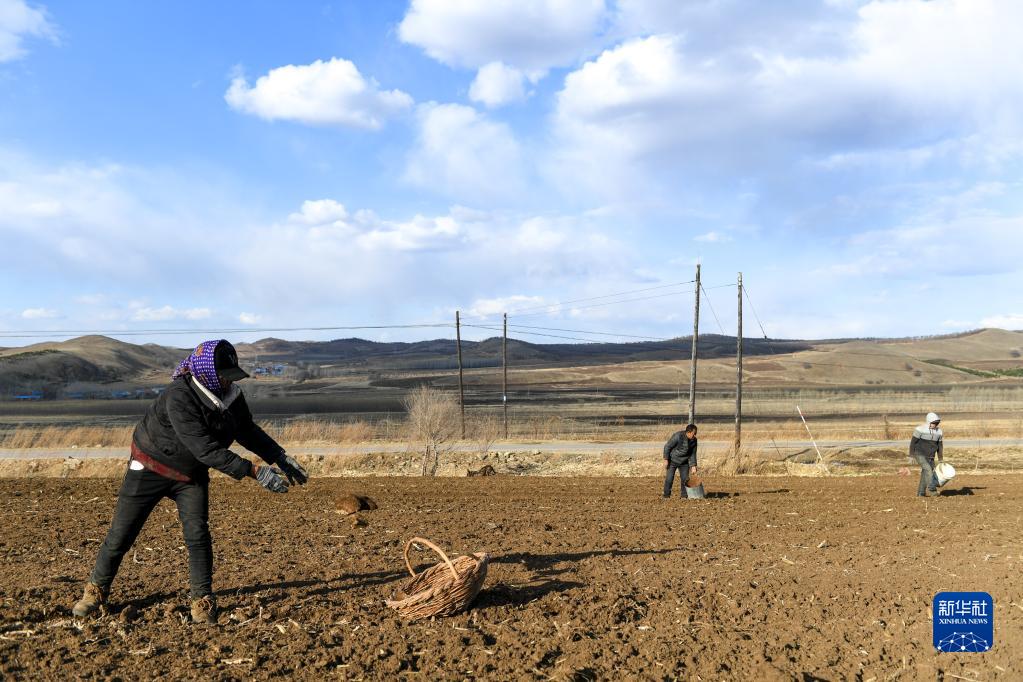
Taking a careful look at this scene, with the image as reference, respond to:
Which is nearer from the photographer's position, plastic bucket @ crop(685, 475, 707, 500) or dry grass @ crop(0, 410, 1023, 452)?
plastic bucket @ crop(685, 475, 707, 500)

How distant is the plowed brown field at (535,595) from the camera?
5.35 meters

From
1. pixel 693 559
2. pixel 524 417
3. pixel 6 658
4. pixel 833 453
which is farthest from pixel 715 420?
pixel 6 658

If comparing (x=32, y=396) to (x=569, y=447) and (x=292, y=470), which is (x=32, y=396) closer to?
(x=569, y=447)

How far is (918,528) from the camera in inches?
430

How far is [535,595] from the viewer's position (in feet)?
22.2

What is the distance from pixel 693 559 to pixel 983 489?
1007cm

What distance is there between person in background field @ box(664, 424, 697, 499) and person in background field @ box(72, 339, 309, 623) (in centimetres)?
896

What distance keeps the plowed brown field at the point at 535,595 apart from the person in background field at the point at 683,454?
1.83m

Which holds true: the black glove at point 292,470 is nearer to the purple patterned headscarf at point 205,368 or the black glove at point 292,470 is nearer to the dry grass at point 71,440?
the purple patterned headscarf at point 205,368

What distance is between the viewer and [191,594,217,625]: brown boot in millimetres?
5730

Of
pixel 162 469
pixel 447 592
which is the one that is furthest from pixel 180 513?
pixel 447 592

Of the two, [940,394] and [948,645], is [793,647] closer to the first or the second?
[948,645]

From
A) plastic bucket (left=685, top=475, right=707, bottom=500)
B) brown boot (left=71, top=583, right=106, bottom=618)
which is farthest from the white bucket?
brown boot (left=71, top=583, right=106, bottom=618)

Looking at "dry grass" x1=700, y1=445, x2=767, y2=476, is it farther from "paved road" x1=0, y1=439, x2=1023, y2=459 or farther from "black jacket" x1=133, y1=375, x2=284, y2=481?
"black jacket" x1=133, y1=375, x2=284, y2=481
